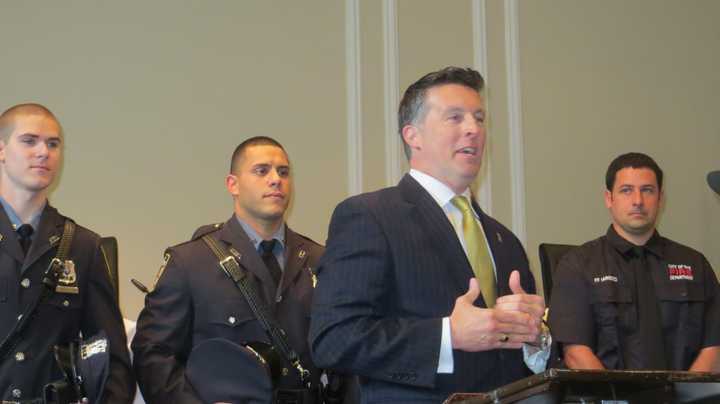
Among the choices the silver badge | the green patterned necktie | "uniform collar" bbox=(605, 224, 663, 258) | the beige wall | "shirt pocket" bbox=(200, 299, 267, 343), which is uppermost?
the beige wall

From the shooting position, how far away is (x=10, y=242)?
3.64 metres

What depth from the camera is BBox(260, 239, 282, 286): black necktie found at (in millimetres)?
4258

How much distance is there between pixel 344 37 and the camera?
5.89 m

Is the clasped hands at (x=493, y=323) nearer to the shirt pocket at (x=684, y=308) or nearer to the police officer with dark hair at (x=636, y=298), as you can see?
the police officer with dark hair at (x=636, y=298)

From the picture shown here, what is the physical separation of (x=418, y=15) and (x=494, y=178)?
3.43ft

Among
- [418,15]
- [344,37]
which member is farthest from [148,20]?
[418,15]

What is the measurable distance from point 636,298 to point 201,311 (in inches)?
79.6

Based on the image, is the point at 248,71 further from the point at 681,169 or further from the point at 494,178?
the point at 681,169

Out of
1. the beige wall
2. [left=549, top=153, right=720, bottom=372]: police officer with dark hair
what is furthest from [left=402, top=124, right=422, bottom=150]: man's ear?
the beige wall

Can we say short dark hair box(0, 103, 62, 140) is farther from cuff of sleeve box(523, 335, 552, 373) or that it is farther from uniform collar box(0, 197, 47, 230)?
cuff of sleeve box(523, 335, 552, 373)

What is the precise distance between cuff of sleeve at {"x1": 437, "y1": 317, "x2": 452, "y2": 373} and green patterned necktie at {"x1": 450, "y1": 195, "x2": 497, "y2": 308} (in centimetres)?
26

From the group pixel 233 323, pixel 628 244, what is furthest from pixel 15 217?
pixel 628 244

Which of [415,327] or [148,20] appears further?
[148,20]

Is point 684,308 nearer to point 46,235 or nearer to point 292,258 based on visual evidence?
point 292,258
